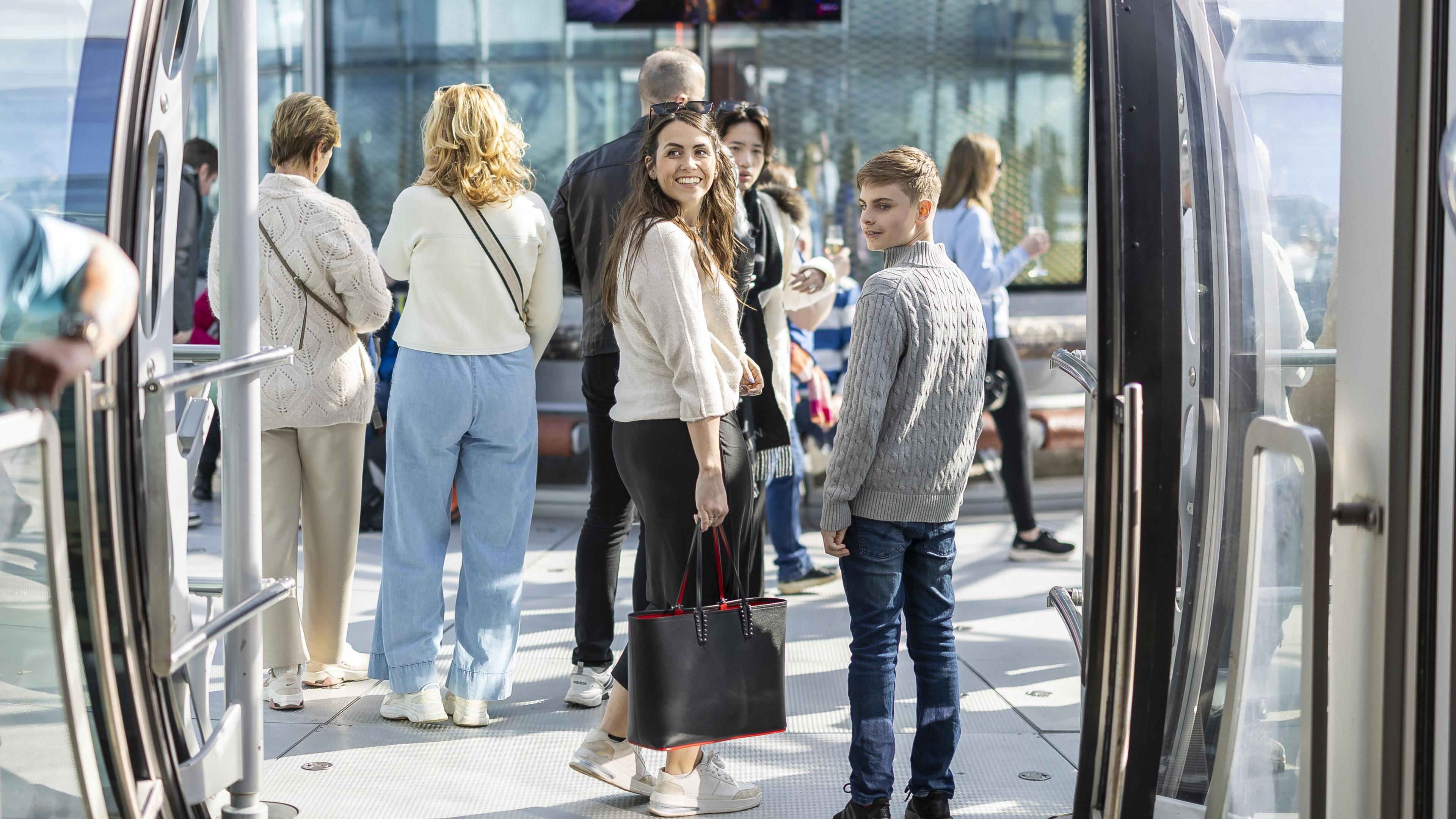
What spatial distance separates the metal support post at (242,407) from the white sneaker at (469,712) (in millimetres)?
1072

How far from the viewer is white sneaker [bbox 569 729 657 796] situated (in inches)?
125

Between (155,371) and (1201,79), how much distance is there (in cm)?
195

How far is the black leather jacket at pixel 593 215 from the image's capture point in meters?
3.56

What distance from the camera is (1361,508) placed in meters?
1.80

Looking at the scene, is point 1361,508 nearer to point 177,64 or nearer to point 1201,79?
point 1201,79

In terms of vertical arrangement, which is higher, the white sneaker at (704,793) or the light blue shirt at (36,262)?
the light blue shirt at (36,262)

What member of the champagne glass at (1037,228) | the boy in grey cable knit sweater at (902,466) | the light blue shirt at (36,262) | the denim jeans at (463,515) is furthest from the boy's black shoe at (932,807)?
the champagne glass at (1037,228)

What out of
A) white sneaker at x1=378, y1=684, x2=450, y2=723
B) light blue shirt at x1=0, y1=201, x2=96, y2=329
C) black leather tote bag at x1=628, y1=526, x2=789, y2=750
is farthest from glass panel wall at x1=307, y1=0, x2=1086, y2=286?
light blue shirt at x1=0, y1=201, x2=96, y2=329

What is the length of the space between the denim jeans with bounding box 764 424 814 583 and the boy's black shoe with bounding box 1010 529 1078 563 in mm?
1043

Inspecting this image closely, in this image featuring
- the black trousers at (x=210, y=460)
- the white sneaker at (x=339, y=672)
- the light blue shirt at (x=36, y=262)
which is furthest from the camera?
the black trousers at (x=210, y=460)

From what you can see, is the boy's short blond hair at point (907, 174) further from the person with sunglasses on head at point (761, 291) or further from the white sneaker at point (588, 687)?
the white sneaker at point (588, 687)

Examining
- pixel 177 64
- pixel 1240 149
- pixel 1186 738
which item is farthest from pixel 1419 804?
pixel 177 64

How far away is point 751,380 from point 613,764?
38.5 inches

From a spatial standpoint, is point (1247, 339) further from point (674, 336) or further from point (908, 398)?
point (674, 336)
